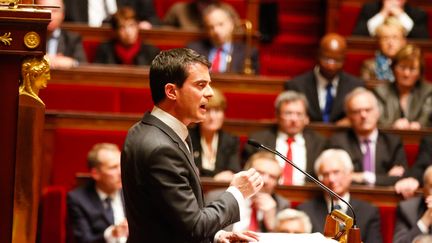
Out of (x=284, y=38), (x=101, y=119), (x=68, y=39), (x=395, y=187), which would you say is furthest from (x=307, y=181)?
(x=284, y=38)

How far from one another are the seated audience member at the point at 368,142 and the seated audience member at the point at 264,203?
39cm

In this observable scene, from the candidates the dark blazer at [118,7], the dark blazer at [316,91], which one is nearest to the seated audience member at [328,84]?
the dark blazer at [316,91]

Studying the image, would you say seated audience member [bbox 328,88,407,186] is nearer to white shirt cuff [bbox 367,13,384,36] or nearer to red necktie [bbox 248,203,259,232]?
red necktie [bbox 248,203,259,232]

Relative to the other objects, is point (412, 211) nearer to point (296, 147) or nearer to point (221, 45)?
point (296, 147)

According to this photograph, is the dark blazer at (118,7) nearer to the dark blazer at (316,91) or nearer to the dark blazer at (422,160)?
the dark blazer at (316,91)

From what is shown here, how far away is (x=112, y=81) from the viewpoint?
308cm

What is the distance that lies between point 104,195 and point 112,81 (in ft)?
2.18

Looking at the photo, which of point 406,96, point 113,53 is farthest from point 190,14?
point 406,96

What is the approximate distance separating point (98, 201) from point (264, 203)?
44 centimetres

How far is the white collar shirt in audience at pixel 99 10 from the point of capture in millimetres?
3693

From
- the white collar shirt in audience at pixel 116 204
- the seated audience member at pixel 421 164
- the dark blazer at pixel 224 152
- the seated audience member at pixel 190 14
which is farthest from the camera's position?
the seated audience member at pixel 190 14

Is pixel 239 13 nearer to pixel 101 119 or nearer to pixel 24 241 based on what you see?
pixel 101 119

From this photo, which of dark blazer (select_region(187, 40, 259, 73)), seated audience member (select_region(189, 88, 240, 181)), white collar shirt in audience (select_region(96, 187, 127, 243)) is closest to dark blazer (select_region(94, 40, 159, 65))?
dark blazer (select_region(187, 40, 259, 73))

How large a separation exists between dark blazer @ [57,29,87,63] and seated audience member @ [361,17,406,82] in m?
1.05
